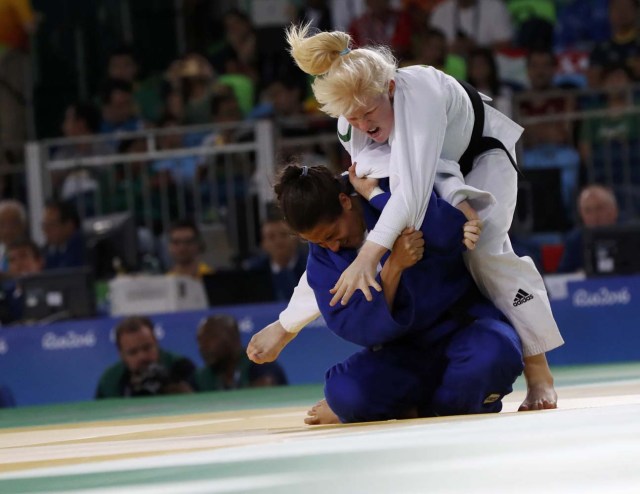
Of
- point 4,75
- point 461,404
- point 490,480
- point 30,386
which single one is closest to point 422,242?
point 461,404

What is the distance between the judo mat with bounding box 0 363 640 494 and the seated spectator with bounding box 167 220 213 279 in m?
4.31

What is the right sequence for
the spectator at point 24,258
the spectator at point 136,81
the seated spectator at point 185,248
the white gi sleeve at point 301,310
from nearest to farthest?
the white gi sleeve at point 301,310 → the seated spectator at point 185,248 → the spectator at point 24,258 → the spectator at point 136,81

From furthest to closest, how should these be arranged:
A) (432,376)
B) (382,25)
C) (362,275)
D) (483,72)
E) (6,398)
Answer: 1. (382,25)
2. (483,72)
3. (6,398)
4. (432,376)
5. (362,275)

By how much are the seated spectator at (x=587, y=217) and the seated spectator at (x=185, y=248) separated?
2193mm

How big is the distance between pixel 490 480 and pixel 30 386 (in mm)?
6321

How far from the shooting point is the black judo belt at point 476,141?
13.8 feet

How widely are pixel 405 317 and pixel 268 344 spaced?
0.54 m

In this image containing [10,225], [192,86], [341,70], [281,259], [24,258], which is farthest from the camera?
[192,86]

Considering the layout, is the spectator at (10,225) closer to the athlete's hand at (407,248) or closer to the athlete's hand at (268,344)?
the athlete's hand at (268,344)

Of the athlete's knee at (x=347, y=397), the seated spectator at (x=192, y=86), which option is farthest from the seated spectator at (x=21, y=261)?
the athlete's knee at (x=347, y=397)

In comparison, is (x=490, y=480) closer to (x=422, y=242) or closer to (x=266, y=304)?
(x=422, y=242)

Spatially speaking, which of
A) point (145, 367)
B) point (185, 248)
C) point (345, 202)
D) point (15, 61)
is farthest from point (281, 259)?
point (15, 61)

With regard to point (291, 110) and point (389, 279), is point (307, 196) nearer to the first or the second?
point (389, 279)

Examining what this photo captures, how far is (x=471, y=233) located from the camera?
12.9ft
